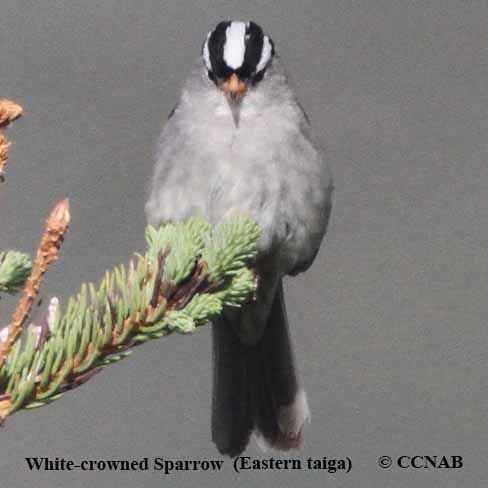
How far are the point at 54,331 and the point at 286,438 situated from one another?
4.82 feet

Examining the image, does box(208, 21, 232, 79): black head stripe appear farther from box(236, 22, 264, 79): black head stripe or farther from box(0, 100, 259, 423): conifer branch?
box(0, 100, 259, 423): conifer branch

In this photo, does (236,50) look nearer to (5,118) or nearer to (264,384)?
(264,384)

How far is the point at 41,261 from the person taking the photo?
0.95 m

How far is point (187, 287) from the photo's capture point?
121 centimetres

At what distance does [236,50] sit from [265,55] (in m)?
0.14

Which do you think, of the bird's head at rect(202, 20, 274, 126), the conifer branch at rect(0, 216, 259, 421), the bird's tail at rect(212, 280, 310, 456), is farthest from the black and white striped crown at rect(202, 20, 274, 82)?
the conifer branch at rect(0, 216, 259, 421)

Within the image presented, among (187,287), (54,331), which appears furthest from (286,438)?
(54,331)

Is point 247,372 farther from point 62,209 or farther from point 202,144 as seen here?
point 62,209

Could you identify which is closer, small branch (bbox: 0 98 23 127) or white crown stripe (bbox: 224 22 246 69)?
small branch (bbox: 0 98 23 127)

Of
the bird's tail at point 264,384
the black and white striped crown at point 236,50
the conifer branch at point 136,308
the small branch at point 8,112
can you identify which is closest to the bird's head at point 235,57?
the black and white striped crown at point 236,50

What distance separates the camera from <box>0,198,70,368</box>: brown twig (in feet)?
3.07

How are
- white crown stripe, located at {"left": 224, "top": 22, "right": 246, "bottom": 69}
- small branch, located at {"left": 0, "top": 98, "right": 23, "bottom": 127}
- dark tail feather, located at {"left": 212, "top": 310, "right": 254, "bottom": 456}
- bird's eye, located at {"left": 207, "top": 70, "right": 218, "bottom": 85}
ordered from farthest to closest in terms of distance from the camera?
dark tail feather, located at {"left": 212, "top": 310, "right": 254, "bottom": 456}
bird's eye, located at {"left": 207, "top": 70, "right": 218, "bottom": 85}
white crown stripe, located at {"left": 224, "top": 22, "right": 246, "bottom": 69}
small branch, located at {"left": 0, "top": 98, "right": 23, "bottom": 127}

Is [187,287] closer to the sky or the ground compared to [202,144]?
closer to the ground

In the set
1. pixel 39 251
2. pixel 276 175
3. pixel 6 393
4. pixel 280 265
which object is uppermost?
pixel 276 175
